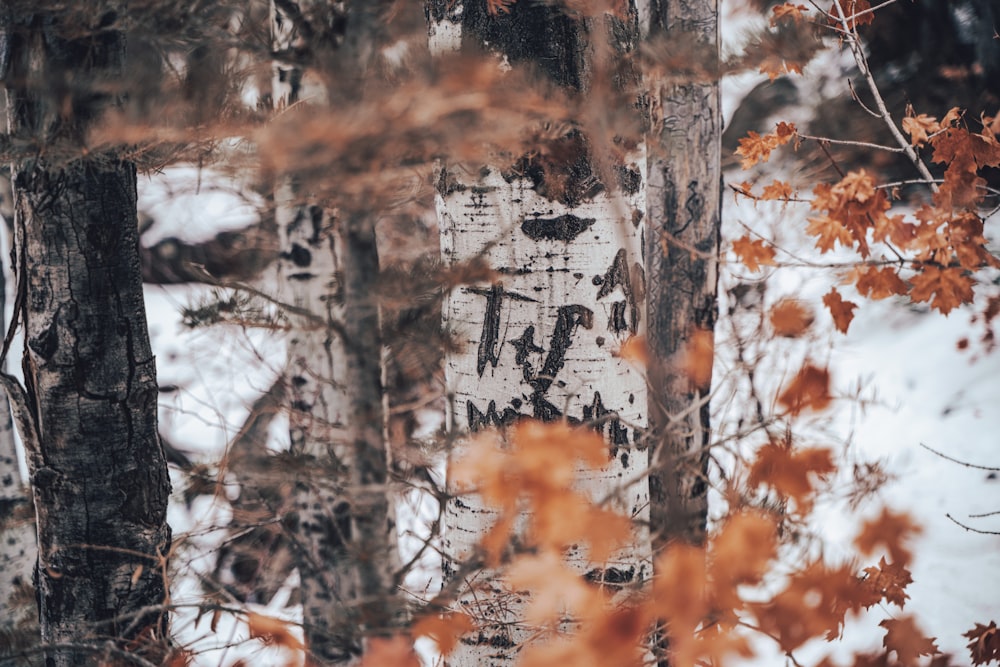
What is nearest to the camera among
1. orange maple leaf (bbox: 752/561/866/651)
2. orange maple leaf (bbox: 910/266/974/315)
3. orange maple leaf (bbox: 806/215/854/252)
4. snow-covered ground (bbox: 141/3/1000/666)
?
orange maple leaf (bbox: 752/561/866/651)

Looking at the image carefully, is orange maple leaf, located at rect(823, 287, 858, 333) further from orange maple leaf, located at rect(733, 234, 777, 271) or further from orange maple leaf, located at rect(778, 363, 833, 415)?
orange maple leaf, located at rect(733, 234, 777, 271)

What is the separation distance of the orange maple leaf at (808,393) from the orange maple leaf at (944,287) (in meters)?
0.33

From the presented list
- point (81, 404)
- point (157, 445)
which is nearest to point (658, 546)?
point (157, 445)

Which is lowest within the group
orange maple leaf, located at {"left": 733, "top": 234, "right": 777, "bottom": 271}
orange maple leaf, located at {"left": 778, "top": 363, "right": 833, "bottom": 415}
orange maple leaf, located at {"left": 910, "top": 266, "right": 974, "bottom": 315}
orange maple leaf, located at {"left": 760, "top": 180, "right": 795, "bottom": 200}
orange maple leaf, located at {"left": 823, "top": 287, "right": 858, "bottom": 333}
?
orange maple leaf, located at {"left": 778, "top": 363, "right": 833, "bottom": 415}

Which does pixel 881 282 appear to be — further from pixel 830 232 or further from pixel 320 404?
pixel 320 404

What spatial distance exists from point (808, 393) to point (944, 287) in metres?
0.53

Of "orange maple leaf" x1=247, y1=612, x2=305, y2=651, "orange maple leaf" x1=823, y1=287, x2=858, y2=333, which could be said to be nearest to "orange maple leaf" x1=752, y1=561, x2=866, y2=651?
"orange maple leaf" x1=823, y1=287, x2=858, y2=333

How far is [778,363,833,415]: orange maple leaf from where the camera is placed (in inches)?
76.4

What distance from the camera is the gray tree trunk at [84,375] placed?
5.51 feet

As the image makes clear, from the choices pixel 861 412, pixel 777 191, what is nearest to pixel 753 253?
pixel 777 191

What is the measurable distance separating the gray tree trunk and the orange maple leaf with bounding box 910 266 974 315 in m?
2.15

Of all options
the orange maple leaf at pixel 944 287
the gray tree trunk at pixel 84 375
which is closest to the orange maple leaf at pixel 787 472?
the orange maple leaf at pixel 944 287

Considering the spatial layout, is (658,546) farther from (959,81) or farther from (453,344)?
(959,81)

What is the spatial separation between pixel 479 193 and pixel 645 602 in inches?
41.7
